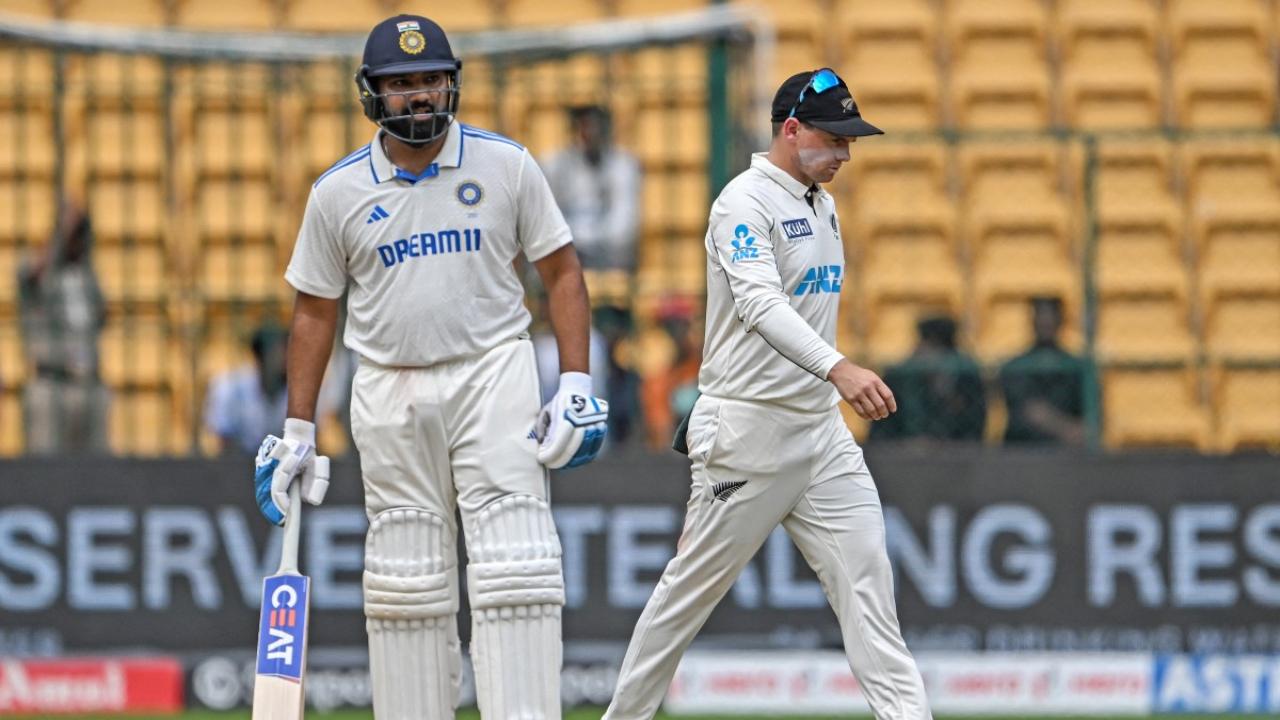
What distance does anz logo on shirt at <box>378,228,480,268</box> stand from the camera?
6559 mm

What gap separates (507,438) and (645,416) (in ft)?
15.2

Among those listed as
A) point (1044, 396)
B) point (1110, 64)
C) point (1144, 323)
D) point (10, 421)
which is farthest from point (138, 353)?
point (1110, 64)

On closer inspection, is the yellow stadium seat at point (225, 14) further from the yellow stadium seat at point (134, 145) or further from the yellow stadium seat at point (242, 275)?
the yellow stadium seat at point (242, 275)

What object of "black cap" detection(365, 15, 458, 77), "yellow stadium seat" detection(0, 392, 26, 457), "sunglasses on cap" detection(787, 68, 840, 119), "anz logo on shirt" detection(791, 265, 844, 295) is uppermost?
"black cap" detection(365, 15, 458, 77)

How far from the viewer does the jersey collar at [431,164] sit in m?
6.59

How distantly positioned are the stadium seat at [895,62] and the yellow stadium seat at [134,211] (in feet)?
14.2

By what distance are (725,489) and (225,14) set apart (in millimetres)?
7920

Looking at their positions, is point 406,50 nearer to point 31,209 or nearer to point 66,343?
point 66,343

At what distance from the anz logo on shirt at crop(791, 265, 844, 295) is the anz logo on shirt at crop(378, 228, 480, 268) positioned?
1060 mm

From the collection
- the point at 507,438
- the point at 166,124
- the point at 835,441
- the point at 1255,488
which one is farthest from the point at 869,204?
the point at 507,438

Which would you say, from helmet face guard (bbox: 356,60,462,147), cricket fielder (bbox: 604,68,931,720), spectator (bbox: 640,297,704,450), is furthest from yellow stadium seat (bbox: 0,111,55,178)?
cricket fielder (bbox: 604,68,931,720)

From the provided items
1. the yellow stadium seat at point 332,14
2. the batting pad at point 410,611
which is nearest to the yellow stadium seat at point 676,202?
the yellow stadium seat at point 332,14

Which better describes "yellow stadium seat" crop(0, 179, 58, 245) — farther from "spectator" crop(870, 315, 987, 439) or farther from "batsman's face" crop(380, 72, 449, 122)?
"batsman's face" crop(380, 72, 449, 122)

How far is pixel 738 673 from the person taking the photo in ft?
34.7
